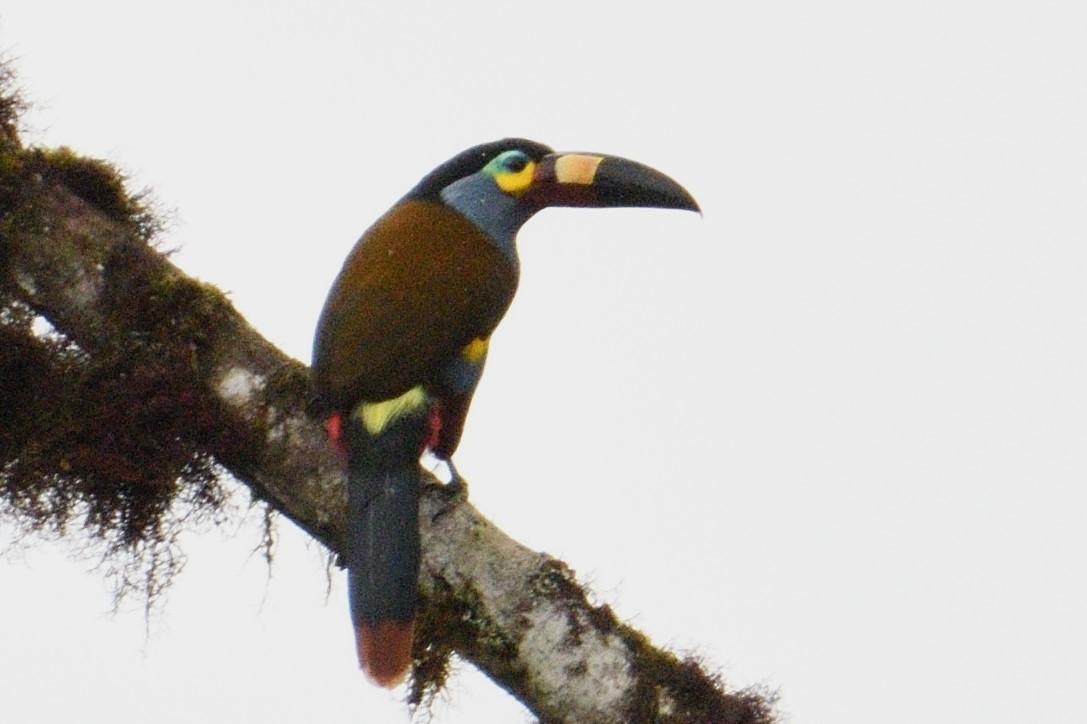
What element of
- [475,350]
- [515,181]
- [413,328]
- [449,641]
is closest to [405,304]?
[413,328]

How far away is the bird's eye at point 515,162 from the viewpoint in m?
3.49

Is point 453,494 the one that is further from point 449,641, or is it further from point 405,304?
point 405,304

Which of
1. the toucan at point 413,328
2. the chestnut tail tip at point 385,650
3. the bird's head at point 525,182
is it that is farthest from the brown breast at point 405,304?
the chestnut tail tip at point 385,650

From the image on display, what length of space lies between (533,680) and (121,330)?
3.43 feet

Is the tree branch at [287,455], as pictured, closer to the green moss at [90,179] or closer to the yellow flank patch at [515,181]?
the green moss at [90,179]

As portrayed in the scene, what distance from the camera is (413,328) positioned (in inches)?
117

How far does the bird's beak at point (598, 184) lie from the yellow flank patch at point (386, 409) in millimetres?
796

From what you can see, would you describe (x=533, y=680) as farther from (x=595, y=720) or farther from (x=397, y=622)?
(x=397, y=622)

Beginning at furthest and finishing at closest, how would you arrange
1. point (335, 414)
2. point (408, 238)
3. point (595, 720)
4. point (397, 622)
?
point (408, 238), point (335, 414), point (397, 622), point (595, 720)

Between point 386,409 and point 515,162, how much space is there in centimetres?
91

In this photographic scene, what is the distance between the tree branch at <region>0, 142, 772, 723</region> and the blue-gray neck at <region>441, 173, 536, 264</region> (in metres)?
0.81

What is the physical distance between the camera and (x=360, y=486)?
262 cm

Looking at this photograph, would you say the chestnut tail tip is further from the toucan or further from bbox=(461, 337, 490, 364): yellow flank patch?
bbox=(461, 337, 490, 364): yellow flank patch

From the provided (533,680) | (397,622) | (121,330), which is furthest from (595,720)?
(121,330)
